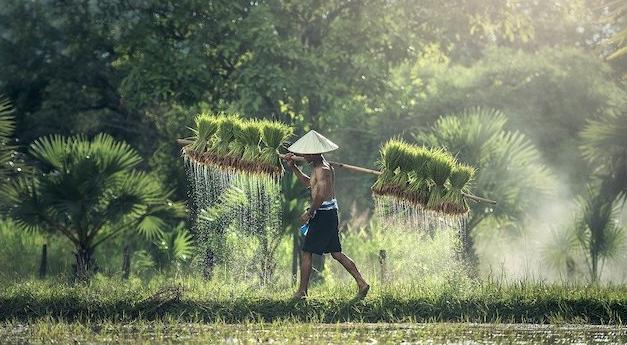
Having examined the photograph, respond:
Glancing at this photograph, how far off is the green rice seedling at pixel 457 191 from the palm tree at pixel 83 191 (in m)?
5.43

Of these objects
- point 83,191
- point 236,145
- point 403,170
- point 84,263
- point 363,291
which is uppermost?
point 236,145

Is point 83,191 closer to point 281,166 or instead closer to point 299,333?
point 281,166

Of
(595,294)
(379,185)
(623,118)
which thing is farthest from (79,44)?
(595,294)

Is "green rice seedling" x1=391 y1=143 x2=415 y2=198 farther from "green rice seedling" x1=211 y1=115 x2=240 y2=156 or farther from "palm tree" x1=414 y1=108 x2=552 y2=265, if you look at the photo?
"palm tree" x1=414 y1=108 x2=552 y2=265

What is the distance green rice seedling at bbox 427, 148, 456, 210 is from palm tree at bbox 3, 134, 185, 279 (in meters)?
5.29

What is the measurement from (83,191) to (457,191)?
6.30 meters

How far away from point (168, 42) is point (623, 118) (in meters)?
9.00

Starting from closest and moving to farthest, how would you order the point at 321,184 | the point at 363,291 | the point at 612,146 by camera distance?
the point at 363,291, the point at 321,184, the point at 612,146

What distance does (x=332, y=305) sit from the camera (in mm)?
14227

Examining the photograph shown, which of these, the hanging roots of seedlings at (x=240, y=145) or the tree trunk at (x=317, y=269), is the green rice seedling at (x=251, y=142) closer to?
the hanging roots of seedlings at (x=240, y=145)

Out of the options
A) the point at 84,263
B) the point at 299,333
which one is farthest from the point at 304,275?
the point at 84,263

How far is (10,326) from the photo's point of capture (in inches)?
531

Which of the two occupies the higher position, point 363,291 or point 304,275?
point 304,275

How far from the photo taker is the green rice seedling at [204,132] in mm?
15445
